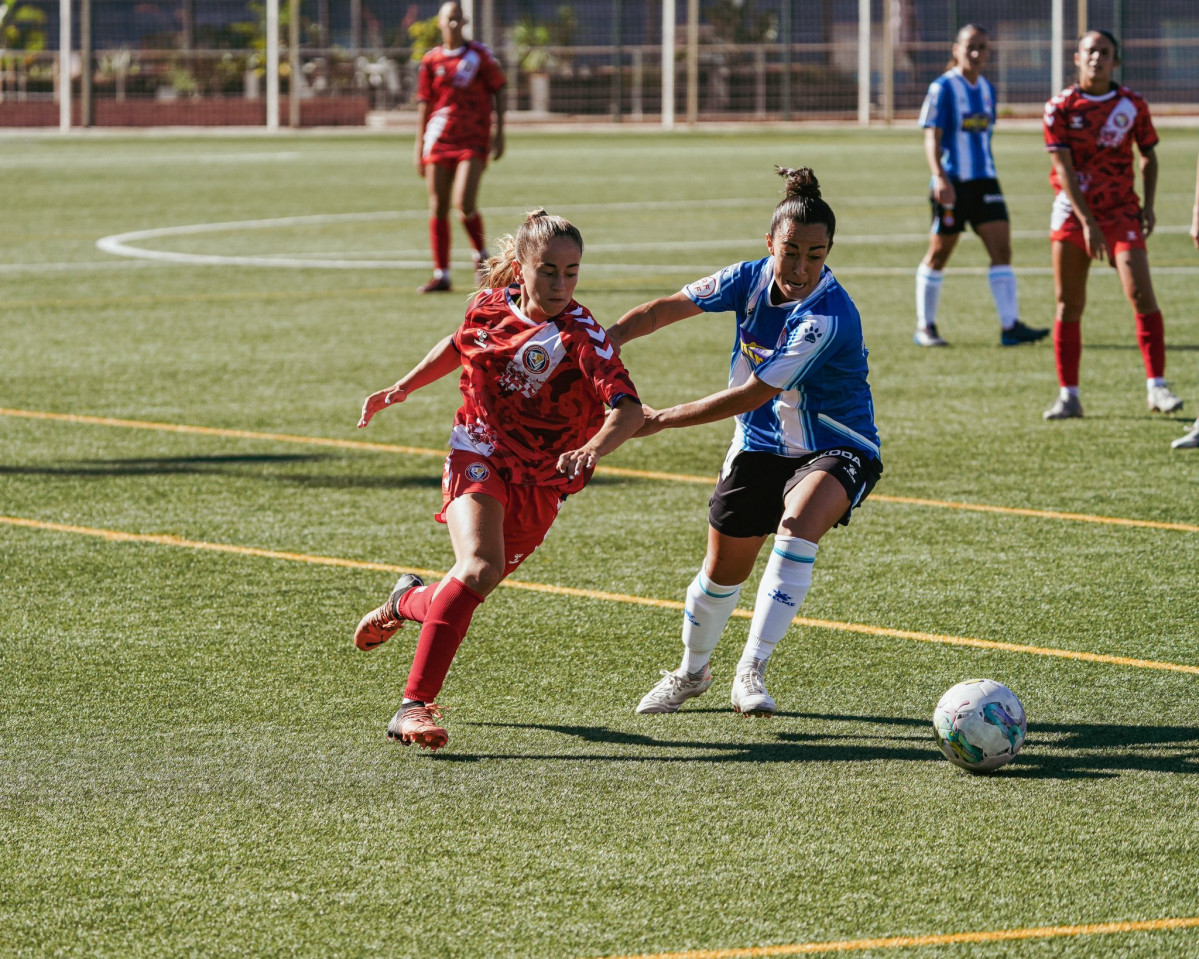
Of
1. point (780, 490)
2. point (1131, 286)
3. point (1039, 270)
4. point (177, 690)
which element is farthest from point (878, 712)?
point (1039, 270)

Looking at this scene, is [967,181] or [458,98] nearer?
[967,181]

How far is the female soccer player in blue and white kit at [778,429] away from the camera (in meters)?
5.37

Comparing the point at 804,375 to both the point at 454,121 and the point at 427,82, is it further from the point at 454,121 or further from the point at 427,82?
the point at 427,82

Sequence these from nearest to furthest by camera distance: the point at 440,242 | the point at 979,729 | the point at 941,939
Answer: the point at 941,939
the point at 979,729
the point at 440,242

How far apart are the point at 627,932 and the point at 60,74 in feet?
158

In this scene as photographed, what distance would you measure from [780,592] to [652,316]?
95cm

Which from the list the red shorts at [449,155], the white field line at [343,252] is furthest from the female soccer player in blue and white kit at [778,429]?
the white field line at [343,252]

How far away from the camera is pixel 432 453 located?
9.71 meters

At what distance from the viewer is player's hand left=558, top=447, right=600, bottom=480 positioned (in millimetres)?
4988

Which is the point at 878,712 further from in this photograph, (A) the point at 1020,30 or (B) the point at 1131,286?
(A) the point at 1020,30

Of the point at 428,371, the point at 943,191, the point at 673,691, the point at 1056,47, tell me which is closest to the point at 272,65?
the point at 1056,47

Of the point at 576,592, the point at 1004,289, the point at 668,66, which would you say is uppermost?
the point at 668,66

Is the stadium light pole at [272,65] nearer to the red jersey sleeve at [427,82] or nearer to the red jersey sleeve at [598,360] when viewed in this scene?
the red jersey sleeve at [427,82]

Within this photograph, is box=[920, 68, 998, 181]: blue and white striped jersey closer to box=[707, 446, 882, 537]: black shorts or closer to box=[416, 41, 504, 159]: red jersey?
box=[416, 41, 504, 159]: red jersey
